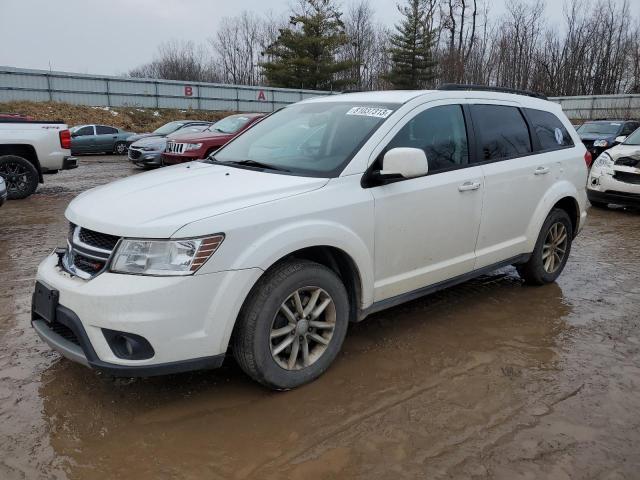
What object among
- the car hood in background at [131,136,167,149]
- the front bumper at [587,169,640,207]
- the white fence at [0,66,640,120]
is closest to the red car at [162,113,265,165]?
the car hood in background at [131,136,167,149]

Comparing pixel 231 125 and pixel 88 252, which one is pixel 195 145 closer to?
pixel 231 125

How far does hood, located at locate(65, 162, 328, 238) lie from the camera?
2.79 m

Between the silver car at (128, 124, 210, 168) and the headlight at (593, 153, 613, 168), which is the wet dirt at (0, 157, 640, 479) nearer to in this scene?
the headlight at (593, 153, 613, 168)

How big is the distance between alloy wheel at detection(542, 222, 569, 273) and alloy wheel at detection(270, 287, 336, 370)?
8.82 ft

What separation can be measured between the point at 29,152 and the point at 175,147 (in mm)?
2828

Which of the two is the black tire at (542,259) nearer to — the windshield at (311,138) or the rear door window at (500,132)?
the rear door window at (500,132)

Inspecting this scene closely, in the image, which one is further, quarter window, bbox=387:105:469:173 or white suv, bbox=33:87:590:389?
quarter window, bbox=387:105:469:173

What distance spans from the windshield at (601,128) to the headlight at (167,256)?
16.7 m

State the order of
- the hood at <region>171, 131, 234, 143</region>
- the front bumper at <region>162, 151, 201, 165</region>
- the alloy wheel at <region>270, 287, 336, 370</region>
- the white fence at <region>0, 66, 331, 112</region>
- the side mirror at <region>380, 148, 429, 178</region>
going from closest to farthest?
the alloy wheel at <region>270, 287, 336, 370</region>, the side mirror at <region>380, 148, 429, 178</region>, the front bumper at <region>162, 151, 201, 165</region>, the hood at <region>171, 131, 234, 143</region>, the white fence at <region>0, 66, 331, 112</region>

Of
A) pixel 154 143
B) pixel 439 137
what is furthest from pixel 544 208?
pixel 154 143

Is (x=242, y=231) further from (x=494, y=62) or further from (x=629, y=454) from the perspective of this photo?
(x=494, y=62)

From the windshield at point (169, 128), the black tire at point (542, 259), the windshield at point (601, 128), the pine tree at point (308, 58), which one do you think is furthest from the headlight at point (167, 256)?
the pine tree at point (308, 58)

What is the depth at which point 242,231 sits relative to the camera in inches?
112

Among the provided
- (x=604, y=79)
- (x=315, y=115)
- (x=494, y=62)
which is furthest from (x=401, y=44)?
(x=315, y=115)
